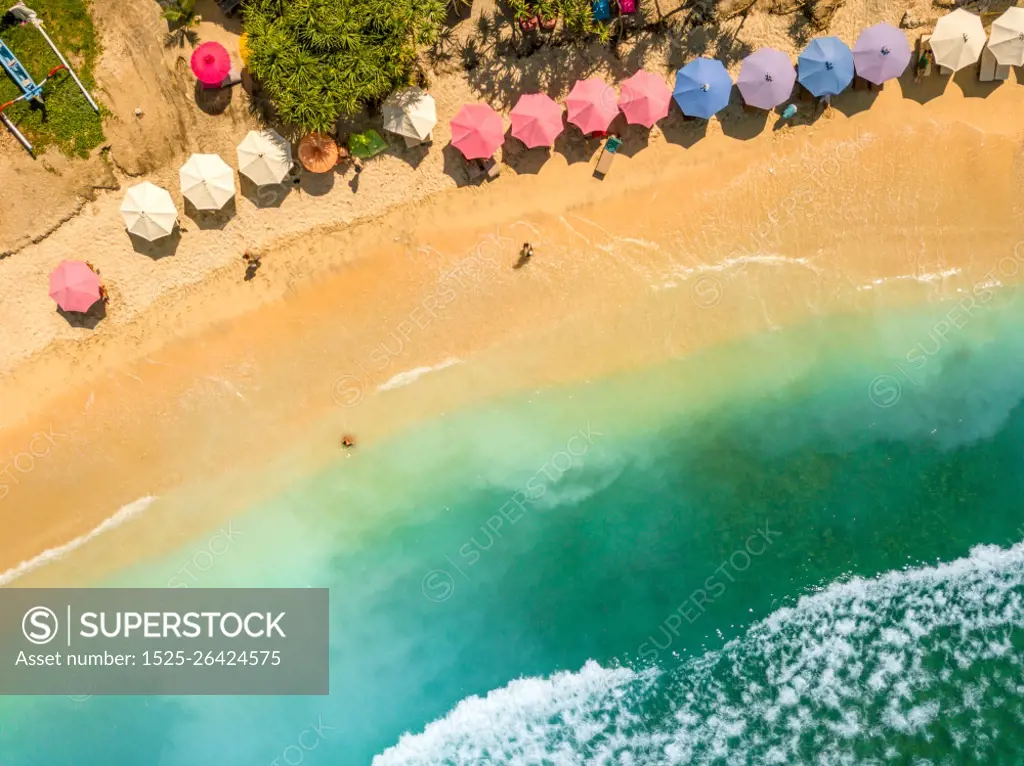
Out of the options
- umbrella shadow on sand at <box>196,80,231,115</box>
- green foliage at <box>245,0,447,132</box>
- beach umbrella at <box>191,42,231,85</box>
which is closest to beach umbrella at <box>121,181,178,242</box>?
umbrella shadow on sand at <box>196,80,231,115</box>

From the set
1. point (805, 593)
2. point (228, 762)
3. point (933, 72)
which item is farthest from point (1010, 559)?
point (228, 762)

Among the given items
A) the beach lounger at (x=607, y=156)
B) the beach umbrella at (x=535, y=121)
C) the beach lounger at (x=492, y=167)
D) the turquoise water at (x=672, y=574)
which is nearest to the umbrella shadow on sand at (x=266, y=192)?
the beach lounger at (x=492, y=167)

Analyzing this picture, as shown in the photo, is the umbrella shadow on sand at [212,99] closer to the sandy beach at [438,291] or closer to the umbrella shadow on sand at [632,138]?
the sandy beach at [438,291]

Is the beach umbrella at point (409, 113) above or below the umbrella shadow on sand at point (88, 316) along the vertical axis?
above

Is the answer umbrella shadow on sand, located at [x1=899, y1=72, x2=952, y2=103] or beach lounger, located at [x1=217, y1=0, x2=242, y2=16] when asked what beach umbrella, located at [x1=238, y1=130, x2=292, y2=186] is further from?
umbrella shadow on sand, located at [x1=899, y1=72, x2=952, y2=103]

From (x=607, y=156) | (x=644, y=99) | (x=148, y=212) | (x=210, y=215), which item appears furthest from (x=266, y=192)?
(x=644, y=99)

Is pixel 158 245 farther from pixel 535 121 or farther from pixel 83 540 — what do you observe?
pixel 535 121
